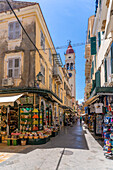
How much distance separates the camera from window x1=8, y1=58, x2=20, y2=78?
37.9 feet

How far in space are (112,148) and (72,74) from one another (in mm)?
48287

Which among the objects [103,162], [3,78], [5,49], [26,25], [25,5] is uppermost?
[25,5]

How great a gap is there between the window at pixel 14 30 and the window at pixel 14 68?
1.90 m

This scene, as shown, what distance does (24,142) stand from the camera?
366 inches

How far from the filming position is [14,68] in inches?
458

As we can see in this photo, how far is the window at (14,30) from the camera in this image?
39.2ft

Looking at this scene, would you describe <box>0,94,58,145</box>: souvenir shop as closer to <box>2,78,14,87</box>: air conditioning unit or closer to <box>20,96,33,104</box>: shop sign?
<box>20,96,33,104</box>: shop sign

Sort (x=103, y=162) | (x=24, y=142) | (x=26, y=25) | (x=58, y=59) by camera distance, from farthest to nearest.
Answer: (x=58, y=59)
(x=26, y=25)
(x=24, y=142)
(x=103, y=162)

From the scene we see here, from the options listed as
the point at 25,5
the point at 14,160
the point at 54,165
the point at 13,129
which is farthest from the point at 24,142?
the point at 25,5

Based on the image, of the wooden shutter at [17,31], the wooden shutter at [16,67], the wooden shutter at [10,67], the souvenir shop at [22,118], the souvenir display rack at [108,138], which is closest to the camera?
the souvenir display rack at [108,138]

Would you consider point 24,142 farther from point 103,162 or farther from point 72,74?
point 72,74

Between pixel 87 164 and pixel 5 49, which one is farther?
pixel 5 49

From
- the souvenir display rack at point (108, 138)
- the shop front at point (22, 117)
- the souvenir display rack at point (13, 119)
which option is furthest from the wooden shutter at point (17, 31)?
the souvenir display rack at point (108, 138)

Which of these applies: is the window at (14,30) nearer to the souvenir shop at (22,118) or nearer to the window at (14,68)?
the window at (14,68)
